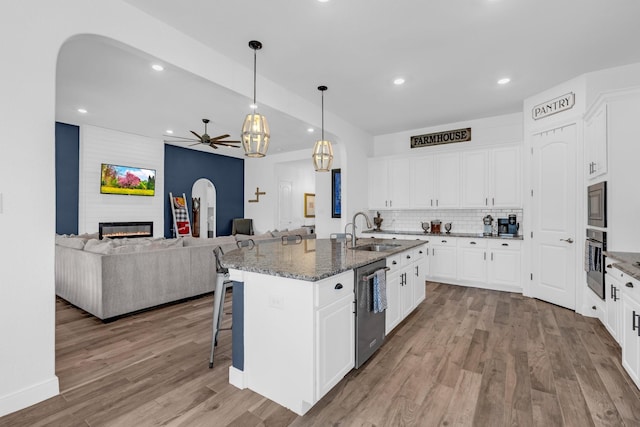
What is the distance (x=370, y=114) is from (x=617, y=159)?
10.9ft

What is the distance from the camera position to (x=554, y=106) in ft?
13.4

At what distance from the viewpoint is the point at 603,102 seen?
2.99m

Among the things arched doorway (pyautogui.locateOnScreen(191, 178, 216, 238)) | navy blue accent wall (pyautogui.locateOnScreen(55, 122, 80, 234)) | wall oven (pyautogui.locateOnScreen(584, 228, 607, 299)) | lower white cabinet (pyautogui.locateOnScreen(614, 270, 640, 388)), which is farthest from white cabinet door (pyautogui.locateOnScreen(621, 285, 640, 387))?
arched doorway (pyautogui.locateOnScreen(191, 178, 216, 238))

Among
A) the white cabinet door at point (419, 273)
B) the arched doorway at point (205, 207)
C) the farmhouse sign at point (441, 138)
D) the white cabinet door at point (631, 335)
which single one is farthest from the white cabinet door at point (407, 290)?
the arched doorway at point (205, 207)

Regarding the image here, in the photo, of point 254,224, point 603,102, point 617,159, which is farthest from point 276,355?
point 254,224

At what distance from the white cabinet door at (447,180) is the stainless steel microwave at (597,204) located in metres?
2.03

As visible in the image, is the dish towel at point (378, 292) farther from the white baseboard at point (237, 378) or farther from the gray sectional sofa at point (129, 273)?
the gray sectional sofa at point (129, 273)

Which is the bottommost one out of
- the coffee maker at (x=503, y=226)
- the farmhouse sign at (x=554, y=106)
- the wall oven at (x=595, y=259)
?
the wall oven at (x=595, y=259)

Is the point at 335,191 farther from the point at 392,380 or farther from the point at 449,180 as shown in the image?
the point at 392,380

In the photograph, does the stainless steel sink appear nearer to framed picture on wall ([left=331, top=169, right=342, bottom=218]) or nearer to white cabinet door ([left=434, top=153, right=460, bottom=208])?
white cabinet door ([left=434, top=153, right=460, bottom=208])

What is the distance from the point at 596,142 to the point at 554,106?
1.09m

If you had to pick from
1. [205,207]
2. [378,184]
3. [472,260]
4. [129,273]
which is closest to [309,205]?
[205,207]

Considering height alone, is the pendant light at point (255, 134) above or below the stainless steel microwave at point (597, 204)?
→ above

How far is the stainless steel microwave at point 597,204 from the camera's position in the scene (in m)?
3.02
